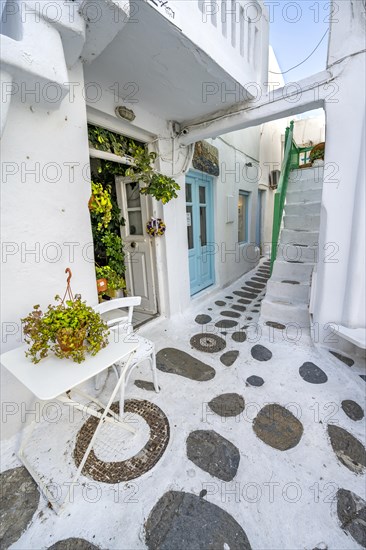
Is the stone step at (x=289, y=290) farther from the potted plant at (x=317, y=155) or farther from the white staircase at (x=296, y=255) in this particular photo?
the potted plant at (x=317, y=155)

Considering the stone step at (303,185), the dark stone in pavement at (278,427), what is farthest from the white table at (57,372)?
the stone step at (303,185)

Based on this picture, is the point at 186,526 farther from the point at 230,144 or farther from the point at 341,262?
the point at 230,144

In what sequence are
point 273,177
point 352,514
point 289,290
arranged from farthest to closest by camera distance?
point 273,177
point 289,290
point 352,514

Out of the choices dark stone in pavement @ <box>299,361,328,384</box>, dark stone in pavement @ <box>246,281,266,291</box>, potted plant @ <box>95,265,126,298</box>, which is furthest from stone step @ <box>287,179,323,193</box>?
potted plant @ <box>95,265,126,298</box>

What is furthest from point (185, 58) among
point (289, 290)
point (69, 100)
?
point (289, 290)

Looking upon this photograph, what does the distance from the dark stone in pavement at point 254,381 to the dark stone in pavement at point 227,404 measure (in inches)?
8.5

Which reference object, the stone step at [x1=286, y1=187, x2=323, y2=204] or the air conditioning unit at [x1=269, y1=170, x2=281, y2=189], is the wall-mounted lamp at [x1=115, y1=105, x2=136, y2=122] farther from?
the air conditioning unit at [x1=269, y1=170, x2=281, y2=189]

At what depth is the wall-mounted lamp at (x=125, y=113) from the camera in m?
2.59

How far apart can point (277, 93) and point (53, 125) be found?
2.31 meters

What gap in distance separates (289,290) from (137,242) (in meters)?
2.32

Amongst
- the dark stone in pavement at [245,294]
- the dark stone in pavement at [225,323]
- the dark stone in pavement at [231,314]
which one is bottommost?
the dark stone in pavement at [225,323]

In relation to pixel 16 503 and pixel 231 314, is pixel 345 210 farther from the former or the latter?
pixel 16 503

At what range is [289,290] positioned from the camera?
10.9 feet

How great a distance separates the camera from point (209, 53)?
2.06 m
